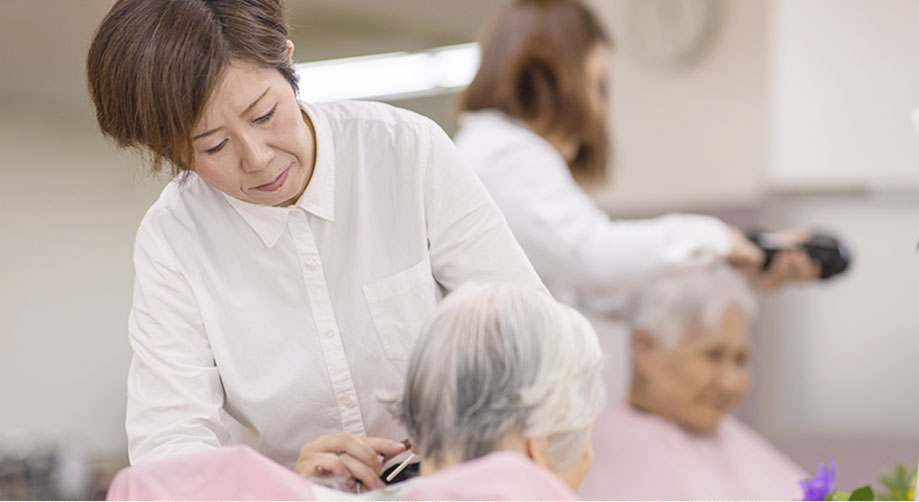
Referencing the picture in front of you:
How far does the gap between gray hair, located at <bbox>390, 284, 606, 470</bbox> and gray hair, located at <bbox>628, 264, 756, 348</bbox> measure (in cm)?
169

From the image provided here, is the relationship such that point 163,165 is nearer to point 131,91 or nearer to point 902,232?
point 131,91

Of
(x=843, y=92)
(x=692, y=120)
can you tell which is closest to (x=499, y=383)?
(x=843, y=92)

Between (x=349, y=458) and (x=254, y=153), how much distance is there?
13.2 inches

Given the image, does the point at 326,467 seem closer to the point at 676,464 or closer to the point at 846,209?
the point at 676,464

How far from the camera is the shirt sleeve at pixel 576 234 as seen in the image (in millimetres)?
1971

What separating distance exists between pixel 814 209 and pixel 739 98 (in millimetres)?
523

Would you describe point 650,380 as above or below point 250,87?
below

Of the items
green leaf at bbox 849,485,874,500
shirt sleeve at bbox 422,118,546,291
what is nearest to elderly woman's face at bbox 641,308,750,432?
green leaf at bbox 849,485,874,500

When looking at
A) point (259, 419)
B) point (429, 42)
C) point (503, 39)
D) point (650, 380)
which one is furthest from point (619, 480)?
point (429, 42)

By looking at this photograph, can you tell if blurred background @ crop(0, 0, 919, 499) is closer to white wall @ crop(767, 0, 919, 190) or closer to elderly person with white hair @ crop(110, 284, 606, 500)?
white wall @ crop(767, 0, 919, 190)

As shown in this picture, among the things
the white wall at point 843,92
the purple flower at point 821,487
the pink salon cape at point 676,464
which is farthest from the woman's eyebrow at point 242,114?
the white wall at point 843,92

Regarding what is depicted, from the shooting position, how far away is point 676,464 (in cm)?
258

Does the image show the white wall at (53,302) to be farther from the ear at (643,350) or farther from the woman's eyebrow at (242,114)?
the woman's eyebrow at (242,114)

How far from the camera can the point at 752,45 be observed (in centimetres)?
392
